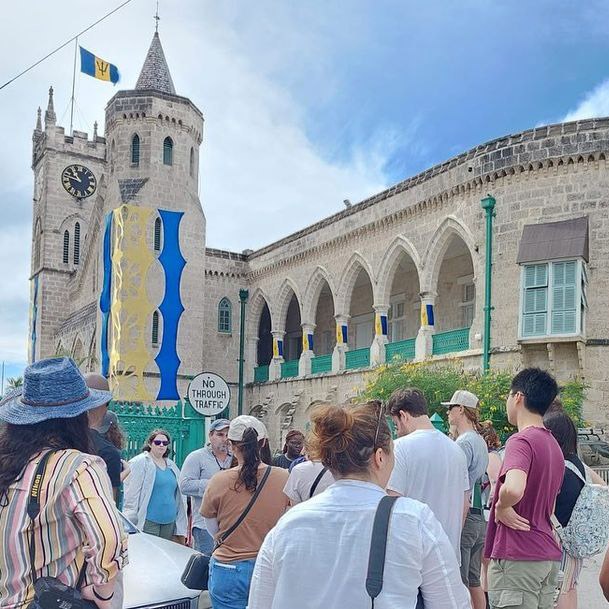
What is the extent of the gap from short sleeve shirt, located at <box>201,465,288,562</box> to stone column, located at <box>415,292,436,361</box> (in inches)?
638

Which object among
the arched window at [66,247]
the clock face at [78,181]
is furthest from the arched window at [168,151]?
the clock face at [78,181]

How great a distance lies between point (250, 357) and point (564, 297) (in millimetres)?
14437

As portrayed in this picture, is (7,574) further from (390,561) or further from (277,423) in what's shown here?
(277,423)

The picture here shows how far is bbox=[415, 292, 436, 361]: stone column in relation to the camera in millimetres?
19953

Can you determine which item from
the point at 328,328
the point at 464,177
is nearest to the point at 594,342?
the point at 464,177

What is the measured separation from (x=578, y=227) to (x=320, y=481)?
45.3 feet

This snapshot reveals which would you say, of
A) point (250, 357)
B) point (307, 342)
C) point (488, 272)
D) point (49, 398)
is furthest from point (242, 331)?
point (49, 398)

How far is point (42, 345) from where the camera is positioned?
37.0 m

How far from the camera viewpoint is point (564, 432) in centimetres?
421

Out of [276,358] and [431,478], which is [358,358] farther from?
[431,478]

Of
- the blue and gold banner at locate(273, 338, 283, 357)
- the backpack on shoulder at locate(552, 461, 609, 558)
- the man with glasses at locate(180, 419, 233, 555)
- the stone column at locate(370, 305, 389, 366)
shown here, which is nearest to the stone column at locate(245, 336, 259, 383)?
the blue and gold banner at locate(273, 338, 283, 357)

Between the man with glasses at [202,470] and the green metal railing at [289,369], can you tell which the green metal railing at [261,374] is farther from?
the man with glasses at [202,470]

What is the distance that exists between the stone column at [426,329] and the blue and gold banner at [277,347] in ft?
25.0

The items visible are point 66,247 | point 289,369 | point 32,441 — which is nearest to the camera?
point 32,441
